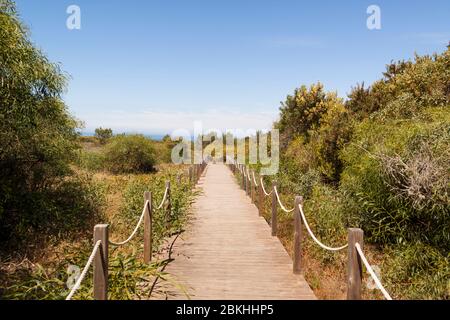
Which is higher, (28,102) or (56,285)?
(28,102)

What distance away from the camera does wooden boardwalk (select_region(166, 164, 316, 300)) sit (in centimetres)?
512

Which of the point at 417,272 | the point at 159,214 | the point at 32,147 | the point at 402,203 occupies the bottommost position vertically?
the point at 417,272

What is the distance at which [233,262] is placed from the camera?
6484 millimetres

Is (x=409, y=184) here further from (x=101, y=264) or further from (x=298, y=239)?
(x=101, y=264)

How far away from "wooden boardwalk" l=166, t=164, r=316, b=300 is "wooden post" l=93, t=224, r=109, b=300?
4.13 feet

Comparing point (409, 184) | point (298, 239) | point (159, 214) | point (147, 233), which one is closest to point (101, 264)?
point (147, 233)

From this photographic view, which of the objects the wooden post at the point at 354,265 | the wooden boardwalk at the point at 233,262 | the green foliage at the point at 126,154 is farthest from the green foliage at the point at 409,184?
the green foliage at the point at 126,154

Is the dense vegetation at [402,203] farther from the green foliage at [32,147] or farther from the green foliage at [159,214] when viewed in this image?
the green foliage at [32,147]

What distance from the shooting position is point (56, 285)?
5191 mm

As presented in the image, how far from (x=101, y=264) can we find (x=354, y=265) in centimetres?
257

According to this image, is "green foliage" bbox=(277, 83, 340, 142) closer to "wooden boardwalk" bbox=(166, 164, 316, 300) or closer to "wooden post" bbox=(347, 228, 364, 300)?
"wooden boardwalk" bbox=(166, 164, 316, 300)

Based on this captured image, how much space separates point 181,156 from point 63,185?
35.2 metres

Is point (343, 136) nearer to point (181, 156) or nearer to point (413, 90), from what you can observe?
point (413, 90)
